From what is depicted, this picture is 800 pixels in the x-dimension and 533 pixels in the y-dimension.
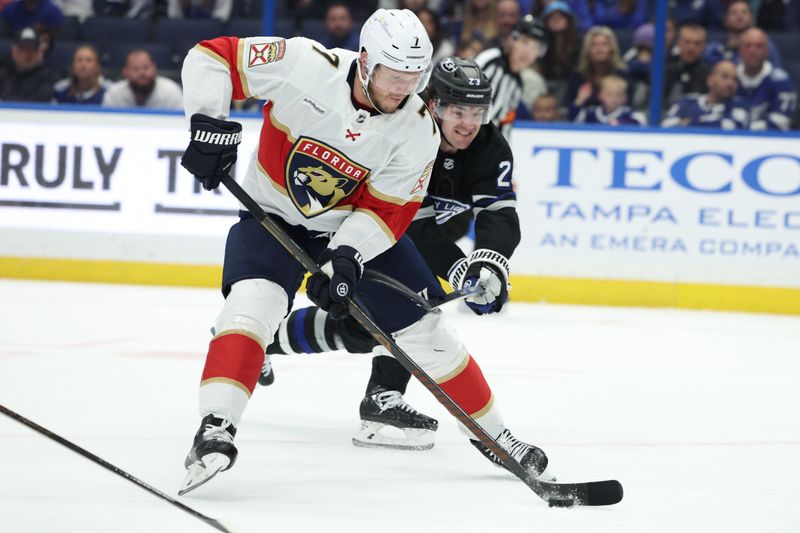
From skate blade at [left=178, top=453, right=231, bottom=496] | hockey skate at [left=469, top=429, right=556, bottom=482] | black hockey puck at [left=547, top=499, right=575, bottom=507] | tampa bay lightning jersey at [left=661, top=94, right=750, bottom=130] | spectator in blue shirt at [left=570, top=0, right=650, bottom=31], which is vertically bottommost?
black hockey puck at [left=547, top=499, right=575, bottom=507]

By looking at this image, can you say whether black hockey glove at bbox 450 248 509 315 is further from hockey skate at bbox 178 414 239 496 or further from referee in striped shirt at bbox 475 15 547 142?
referee in striped shirt at bbox 475 15 547 142

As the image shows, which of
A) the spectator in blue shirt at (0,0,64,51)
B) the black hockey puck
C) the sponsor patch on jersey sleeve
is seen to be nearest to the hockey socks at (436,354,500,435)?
the black hockey puck

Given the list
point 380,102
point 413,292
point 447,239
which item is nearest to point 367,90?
point 380,102

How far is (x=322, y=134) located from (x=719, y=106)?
4417mm

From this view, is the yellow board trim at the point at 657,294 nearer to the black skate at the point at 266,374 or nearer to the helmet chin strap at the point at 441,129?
the black skate at the point at 266,374

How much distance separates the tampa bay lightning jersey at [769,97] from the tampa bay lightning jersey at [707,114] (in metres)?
0.05

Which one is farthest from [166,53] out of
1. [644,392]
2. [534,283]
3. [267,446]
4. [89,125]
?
[267,446]

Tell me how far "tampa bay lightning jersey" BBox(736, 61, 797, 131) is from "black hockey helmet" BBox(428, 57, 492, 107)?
156 inches

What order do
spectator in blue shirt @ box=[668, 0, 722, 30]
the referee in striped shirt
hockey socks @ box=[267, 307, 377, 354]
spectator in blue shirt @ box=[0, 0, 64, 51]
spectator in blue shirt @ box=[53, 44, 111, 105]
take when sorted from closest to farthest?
hockey socks @ box=[267, 307, 377, 354]
the referee in striped shirt
spectator in blue shirt @ box=[53, 44, 111, 105]
spectator in blue shirt @ box=[668, 0, 722, 30]
spectator in blue shirt @ box=[0, 0, 64, 51]

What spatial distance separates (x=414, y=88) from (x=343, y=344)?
3.02 ft

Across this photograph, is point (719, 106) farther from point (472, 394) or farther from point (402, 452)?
point (472, 394)

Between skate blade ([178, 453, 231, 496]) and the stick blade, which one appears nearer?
skate blade ([178, 453, 231, 496])

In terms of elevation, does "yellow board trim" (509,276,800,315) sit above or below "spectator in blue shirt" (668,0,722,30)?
below

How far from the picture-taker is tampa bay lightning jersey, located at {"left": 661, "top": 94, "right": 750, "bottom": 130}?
6848mm
